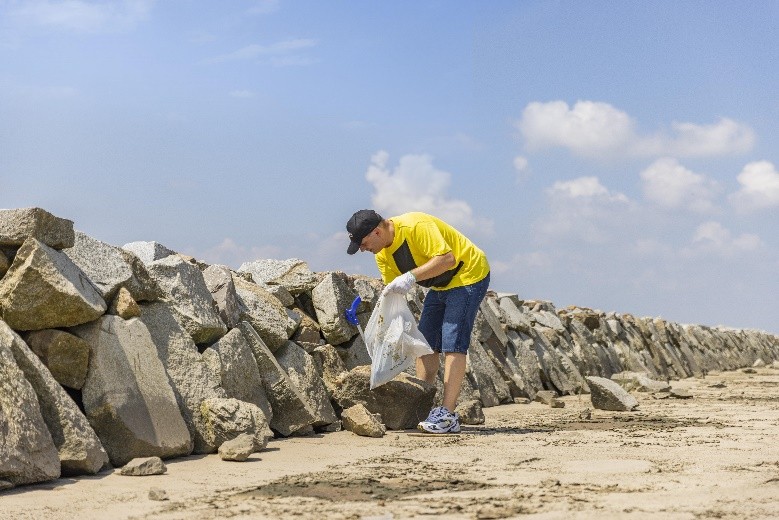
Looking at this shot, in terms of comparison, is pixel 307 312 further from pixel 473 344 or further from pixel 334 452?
pixel 473 344

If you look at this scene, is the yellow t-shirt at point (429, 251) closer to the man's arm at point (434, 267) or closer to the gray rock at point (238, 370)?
Result: the man's arm at point (434, 267)

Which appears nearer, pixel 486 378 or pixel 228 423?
pixel 228 423

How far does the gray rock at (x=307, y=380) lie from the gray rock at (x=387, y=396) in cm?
18

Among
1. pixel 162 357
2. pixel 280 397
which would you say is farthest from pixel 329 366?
pixel 162 357

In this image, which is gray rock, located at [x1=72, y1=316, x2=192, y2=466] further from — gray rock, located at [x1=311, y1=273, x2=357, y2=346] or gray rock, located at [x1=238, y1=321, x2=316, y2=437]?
gray rock, located at [x1=311, y1=273, x2=357, y2=346]

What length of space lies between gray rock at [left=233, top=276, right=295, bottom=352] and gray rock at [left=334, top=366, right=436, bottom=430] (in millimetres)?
586

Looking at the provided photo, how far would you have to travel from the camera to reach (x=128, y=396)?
4793mm

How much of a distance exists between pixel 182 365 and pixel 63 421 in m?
1.09

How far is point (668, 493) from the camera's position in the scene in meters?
3.69

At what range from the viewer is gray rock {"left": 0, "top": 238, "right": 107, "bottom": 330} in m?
4.58

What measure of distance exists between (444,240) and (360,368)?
1.15 meters

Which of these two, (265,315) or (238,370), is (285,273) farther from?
(238,370)

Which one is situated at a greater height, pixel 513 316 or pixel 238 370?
pixel 513 316

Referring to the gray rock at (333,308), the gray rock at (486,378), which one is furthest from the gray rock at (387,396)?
the gray rock at (486,378)
